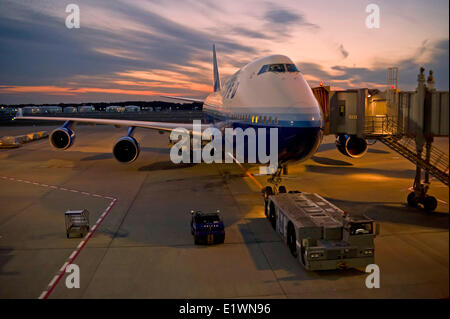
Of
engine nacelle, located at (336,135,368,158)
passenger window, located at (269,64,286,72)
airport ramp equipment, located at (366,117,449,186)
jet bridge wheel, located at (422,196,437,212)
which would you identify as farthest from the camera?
engine nacelle, located at (336,135,368,158)

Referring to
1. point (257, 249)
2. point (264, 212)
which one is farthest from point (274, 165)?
point (257, 249)

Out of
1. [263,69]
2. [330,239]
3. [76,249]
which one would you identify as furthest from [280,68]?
[76,249]

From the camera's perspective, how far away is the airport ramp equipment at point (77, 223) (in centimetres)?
1220

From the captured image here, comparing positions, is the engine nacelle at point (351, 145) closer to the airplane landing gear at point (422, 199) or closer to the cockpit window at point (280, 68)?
the airplane landing gear at point (422, 199)

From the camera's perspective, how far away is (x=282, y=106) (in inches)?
524

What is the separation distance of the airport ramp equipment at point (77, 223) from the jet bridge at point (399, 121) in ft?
36.1

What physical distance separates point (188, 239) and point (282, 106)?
590cm

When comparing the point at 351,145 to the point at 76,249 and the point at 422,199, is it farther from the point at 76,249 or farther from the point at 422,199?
the point at 76,249

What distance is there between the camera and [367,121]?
16.1 metres

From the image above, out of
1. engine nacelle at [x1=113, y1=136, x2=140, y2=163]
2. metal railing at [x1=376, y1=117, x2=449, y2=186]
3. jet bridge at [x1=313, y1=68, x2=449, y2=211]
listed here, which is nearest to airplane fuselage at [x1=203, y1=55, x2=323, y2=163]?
jet bridge at [x1=313, y1=68, x2=449, y2=211]

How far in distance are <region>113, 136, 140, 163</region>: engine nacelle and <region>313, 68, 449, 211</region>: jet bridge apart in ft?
37.3

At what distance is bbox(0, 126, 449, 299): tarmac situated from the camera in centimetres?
870

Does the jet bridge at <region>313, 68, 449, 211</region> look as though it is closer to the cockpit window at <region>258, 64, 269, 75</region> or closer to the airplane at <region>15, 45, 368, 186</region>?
the airplane at <region>15, 45, 368, 186</region>
